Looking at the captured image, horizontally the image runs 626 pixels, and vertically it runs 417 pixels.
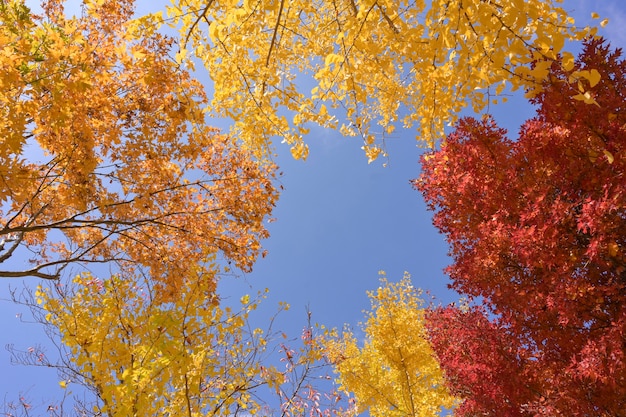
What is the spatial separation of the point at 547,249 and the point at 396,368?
654 cm

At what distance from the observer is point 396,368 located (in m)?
8.99

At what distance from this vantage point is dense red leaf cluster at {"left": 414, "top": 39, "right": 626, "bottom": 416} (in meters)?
3.30

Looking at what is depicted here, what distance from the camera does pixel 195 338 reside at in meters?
3.59

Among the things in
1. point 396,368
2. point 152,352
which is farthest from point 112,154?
point 396,368

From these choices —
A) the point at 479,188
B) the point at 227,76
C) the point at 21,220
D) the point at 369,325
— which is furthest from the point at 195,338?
the point at 369,325

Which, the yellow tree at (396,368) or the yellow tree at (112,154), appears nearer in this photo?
the yellow tree at (112,154)

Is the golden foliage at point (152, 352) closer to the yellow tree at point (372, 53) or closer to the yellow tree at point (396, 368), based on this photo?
the yellow tree at point (372, 53)

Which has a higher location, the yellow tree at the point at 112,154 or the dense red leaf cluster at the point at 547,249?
the yellow tree at the point at 112,154

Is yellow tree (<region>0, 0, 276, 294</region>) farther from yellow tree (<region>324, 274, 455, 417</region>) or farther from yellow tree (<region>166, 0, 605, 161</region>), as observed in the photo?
yellow tree (<region>324, 274, 455, 417</region>)

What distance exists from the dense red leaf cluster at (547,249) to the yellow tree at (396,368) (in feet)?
14.0

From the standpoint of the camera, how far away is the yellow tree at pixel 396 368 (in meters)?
8.88

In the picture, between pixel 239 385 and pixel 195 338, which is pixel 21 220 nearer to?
pixel 195 338

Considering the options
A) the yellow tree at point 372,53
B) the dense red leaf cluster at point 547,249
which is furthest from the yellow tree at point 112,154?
the dense red leaf cluster at point 547,249

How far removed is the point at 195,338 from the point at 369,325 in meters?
7.04
